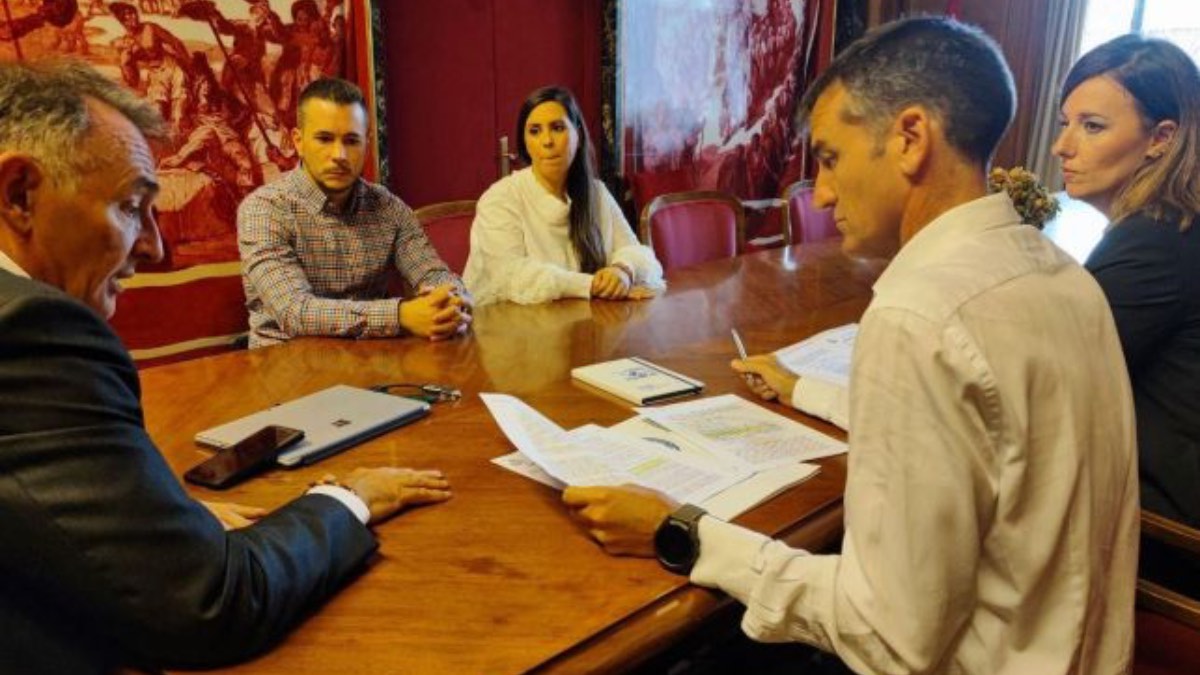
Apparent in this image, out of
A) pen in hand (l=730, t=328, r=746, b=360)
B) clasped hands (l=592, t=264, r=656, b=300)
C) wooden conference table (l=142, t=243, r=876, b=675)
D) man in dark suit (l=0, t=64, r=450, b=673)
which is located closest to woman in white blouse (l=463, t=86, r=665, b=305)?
clasped hands (l=592, t=264, r=656, b=300)

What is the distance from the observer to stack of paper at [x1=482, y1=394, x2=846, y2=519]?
1137 millimetres

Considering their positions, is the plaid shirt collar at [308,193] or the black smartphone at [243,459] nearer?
the black smartphone at [243,459]

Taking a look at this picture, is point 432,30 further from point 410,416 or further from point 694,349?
point 410,416

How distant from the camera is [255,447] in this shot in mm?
1202

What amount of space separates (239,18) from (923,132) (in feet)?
8.43

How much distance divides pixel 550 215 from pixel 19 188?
2000 millimetres

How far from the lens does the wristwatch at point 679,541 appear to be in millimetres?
965

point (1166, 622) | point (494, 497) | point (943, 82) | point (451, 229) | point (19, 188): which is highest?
point (943, 82)

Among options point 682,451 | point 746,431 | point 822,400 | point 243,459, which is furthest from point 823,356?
point 243,459

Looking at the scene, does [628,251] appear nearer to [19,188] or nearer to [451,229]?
A: [451,229]

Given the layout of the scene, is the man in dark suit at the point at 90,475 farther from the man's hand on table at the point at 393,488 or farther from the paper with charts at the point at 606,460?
the paper with charts at the point at 606,460

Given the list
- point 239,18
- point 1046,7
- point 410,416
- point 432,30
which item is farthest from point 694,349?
point 1046,7

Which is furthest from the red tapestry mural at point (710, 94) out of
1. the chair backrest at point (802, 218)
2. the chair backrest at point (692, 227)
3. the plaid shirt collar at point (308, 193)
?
the plaid shirt collar at point (308, 193)

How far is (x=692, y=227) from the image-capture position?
3.10m
